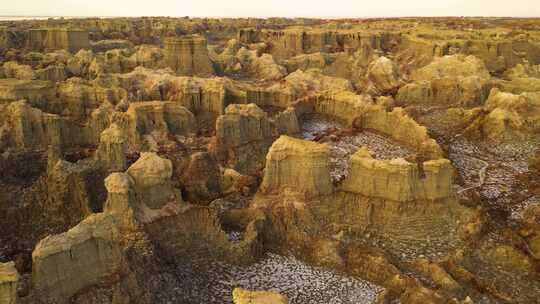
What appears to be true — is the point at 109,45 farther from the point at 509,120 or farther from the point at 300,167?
the point at 300,167

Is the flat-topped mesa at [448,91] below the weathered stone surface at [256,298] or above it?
above

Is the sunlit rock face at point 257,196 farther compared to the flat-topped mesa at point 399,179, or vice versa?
the flat-topped mesa at point 399,179

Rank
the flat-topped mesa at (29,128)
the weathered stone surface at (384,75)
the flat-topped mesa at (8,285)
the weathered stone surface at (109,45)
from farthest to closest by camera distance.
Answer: the weathered stone surface at (109,45)
the weathered stone surface at (384,75)
the flat-topped mesa at (29,128)
the flat-topped mesa at (8,285)

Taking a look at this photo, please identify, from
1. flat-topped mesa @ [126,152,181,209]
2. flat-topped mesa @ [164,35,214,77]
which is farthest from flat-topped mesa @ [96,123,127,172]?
flat-topped mesa @ [164,35,214,77]

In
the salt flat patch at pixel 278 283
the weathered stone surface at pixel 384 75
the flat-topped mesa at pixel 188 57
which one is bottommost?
the salt flat patch at pixel 278 283

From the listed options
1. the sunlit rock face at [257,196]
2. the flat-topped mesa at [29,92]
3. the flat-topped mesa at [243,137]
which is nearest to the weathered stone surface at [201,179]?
the sunlit rock face at [257,196]

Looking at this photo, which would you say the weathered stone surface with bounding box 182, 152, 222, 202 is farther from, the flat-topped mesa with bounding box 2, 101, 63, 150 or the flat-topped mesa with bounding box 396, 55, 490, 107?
the flat-topped mesa with bounding box 396, 55, 490, 107


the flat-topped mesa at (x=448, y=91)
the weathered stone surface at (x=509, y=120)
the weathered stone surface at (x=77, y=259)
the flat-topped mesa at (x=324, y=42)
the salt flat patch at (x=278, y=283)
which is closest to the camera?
the weathered stone surface at (x=77, y=259)

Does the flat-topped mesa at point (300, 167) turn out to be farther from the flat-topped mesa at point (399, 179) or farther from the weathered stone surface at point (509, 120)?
the weathered stone surface at point (509, 120)
